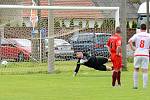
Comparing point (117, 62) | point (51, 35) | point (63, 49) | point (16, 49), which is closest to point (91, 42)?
point (63, 49)

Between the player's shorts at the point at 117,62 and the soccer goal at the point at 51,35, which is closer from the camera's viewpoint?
the player's shorts at the point at 117,62

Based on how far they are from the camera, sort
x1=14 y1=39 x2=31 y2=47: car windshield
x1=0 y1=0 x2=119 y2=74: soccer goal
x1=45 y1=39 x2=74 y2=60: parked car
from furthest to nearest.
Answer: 1. x1=45 y1=39 x2=74 y2=60: parked car
2. x1=14 y1=39 x2=31 y2=47: car windshield
3. x1=0 y1=0 x2=119 y2=74: soccer goal

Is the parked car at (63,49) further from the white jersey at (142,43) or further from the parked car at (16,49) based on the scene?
the white jersey at (142,43)

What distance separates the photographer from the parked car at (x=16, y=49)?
105ft

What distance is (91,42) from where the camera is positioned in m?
32.8

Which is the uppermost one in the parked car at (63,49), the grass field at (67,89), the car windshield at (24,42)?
the car windshield at (24,42)

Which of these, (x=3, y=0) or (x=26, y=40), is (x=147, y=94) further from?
(x=3, y=0)

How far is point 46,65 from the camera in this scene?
32500 mm

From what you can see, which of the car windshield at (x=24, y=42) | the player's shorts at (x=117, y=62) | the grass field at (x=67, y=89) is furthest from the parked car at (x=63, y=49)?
the player's shorts at (x=117, y=62)

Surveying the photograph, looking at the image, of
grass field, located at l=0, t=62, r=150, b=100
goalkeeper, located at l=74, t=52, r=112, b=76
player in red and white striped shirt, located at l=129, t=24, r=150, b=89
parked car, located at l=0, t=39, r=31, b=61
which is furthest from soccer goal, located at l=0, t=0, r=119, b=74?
player in red and white striped shirt, located at l=129, t=24, r=150, b=89

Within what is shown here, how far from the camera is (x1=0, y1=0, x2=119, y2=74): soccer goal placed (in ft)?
105

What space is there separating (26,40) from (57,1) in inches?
254

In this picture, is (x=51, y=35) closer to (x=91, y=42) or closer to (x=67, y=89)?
(x=91, y=42)

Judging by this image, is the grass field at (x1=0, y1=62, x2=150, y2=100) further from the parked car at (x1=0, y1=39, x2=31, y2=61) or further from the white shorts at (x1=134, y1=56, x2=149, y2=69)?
the parked car at (x1=0, y1=39, x2=31, y2=61)
